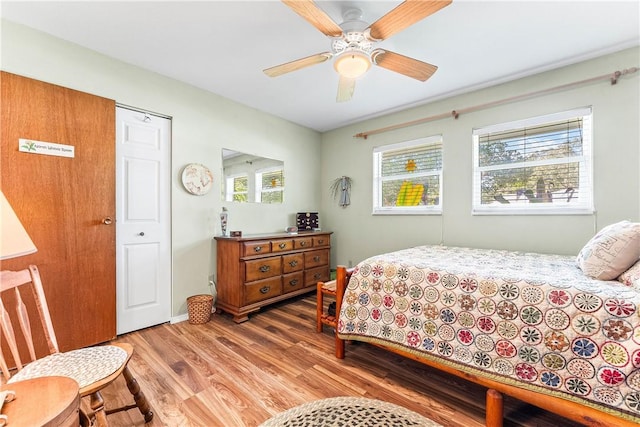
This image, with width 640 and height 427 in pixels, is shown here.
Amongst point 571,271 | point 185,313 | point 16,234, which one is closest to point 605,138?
point 571,271

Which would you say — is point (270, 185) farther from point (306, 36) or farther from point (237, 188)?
point (306, 36)

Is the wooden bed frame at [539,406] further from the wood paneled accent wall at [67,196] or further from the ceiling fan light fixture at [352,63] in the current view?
the wood paneled accent wall at [67,196]

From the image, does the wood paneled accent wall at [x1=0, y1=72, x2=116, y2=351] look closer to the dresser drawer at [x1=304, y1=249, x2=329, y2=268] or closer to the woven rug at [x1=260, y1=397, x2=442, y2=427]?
the woven rug at [x1=260, y1=397, x2=442, y2=427]

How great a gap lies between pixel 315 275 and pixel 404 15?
302 centimetres

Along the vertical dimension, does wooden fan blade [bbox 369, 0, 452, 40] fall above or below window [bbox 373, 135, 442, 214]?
above

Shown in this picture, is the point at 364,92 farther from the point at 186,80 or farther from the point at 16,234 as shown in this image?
the point at 16,234

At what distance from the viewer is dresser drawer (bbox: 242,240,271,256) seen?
2.86 m

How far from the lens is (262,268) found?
3012 mm

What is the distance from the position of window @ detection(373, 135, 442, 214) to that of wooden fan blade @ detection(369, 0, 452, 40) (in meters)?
1.94

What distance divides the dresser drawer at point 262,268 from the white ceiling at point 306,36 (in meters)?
1.93

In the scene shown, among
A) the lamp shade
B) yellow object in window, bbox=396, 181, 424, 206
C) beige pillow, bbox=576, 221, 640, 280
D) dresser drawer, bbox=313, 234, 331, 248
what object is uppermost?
yellow object in window, bbox=396, 181, 424, 206

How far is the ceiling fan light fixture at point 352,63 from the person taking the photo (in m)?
1.78

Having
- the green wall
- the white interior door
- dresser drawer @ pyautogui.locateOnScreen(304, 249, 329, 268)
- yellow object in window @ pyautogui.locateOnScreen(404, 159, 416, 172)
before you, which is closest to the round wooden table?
the white interior door

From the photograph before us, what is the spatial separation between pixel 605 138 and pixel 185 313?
4.33 meters
